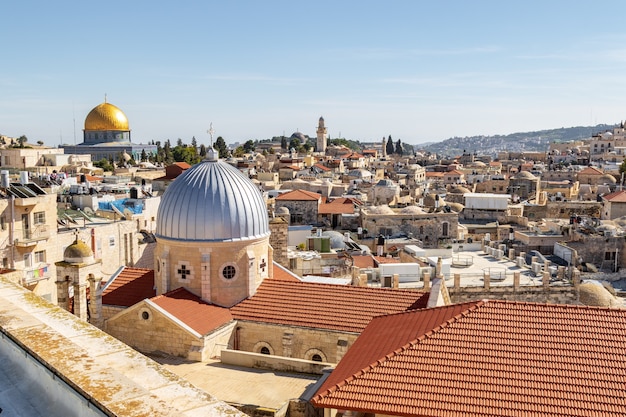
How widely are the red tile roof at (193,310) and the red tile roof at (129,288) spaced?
1901 mm

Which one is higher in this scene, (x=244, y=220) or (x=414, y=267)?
(x=244, y=220)

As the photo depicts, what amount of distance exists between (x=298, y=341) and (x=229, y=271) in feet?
10.0

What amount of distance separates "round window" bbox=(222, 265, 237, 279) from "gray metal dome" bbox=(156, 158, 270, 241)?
0.91 m

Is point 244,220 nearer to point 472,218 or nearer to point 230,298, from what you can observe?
point 230,298

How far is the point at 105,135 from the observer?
287ft

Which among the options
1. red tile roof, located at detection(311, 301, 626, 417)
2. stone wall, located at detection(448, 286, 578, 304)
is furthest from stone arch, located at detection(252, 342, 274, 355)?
stone wall, located at detection(448, 286, 578, 304)

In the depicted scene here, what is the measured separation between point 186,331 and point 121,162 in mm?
72644

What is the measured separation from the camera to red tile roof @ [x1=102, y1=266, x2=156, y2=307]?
18.1m

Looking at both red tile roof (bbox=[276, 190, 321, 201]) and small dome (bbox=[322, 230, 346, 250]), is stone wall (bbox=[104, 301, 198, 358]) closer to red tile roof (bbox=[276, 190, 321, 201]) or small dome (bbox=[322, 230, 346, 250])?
small dome (bbox=[322, 230, 346, 250])

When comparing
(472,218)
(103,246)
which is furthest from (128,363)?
(472,218)

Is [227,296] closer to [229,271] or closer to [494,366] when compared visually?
[229,271]

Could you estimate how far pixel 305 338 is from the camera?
16109mm

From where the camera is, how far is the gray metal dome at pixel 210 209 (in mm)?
16953

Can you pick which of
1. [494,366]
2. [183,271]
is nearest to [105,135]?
[183,271]
